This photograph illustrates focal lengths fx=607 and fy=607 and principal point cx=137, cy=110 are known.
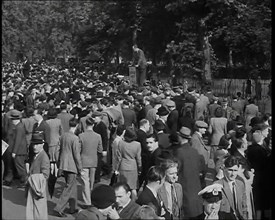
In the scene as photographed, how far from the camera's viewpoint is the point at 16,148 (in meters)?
13.0

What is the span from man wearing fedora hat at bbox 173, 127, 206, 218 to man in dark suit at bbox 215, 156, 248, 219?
0.98 meters

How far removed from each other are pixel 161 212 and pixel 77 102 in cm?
939

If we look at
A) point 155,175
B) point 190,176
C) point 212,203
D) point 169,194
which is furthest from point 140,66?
point 212,203

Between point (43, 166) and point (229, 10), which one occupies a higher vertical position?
point (229, 10)

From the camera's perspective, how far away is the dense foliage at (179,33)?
3562cm

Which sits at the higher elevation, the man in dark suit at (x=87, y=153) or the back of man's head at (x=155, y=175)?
the back of man's head at (x=155, y=175)

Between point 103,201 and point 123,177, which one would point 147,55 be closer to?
point 123,177

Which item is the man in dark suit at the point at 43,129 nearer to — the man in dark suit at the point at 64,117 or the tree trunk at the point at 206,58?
the man in dark suit at the point at 64,117

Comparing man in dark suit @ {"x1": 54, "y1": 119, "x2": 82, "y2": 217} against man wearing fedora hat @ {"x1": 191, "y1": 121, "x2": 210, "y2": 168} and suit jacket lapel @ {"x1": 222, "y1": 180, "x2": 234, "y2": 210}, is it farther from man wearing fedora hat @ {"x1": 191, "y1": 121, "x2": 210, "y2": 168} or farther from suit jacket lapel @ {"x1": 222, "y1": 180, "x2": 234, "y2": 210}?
suit jacket lapel @ {"x1": 222, "y1": 180, "x2": 234, "y2": 210}

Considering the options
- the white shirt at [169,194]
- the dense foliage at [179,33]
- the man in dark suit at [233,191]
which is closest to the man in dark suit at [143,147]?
the white shirt at [169,194]

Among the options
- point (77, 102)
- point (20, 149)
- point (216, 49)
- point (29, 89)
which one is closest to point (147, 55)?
point (216, 49)

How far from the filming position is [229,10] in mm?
35719

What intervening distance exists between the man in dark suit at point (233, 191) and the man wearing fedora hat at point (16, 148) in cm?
663

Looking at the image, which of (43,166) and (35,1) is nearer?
(43,166)
